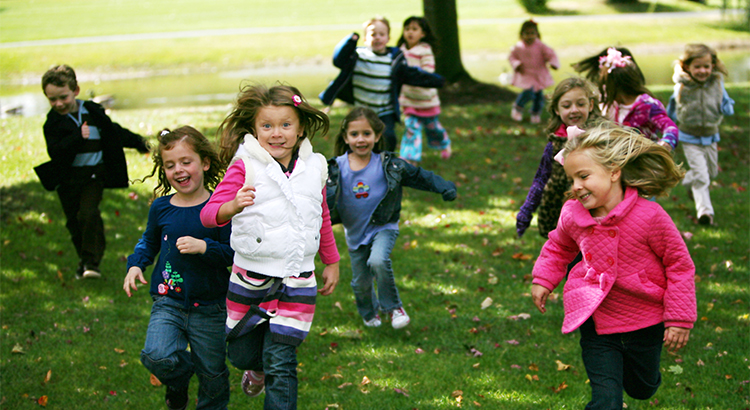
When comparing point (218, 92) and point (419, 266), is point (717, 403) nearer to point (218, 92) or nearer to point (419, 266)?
point (419, 266)

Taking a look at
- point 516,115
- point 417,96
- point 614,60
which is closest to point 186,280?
point 614,60

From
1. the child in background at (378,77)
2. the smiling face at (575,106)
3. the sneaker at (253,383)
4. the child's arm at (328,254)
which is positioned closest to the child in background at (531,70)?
the child in background at (378,77)

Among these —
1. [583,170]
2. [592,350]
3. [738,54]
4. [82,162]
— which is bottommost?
[738,54]

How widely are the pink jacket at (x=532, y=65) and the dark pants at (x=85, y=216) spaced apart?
8207mm

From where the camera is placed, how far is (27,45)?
28.6 m

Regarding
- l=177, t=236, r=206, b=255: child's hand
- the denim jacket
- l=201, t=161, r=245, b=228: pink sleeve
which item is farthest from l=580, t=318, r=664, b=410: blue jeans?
l=177, t=236, r=206, b=255: child's hand

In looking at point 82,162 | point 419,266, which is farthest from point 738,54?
point 82,162

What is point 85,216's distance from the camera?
6.52 meters

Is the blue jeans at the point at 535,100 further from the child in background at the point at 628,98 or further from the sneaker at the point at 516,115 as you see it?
the child in background at the point at 628,98

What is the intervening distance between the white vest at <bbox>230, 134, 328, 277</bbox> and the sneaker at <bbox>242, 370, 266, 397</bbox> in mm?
911

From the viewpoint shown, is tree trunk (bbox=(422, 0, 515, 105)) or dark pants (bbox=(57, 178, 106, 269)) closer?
dark pants (bbox=(57, 178, 106, 269))

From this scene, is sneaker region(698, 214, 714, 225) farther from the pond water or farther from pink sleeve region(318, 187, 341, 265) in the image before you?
the pond water

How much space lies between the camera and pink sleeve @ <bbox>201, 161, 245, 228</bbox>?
3.58 metres

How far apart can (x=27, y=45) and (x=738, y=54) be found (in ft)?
89.5
